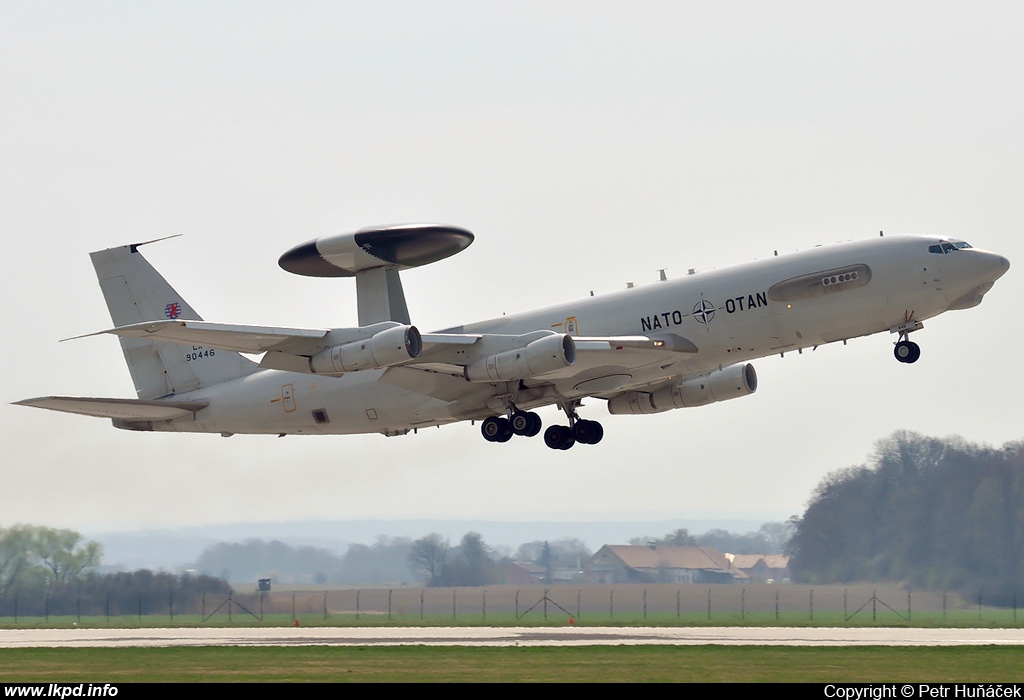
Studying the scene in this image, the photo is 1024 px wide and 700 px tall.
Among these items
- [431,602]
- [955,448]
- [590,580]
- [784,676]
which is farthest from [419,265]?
[955,448]

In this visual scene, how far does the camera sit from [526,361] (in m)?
38.6

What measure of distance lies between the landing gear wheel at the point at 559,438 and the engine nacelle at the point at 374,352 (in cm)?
878

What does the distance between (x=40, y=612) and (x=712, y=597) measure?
3090cm

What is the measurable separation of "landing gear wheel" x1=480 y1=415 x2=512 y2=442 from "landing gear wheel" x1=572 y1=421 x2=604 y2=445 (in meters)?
3.71

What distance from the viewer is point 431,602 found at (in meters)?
59.9

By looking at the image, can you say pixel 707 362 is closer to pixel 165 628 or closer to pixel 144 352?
pixel 144 352

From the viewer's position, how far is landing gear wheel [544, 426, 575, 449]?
45406mm

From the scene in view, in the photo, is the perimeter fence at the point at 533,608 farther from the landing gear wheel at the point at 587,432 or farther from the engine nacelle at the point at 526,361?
the engine nacelle at the point at 526,361

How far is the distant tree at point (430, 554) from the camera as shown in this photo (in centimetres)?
7031

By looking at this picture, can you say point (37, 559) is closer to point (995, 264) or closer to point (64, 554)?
point (64, 554)

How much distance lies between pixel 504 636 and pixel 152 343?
1677 centimetres

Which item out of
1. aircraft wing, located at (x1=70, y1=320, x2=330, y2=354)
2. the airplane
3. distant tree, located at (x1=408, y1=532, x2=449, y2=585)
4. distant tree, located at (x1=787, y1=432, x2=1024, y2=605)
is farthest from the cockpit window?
distant tree, located at (x1=408, y1=532, x2=449, y2=585)

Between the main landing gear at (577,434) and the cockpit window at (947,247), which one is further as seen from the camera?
the main landing gear at (577,434)

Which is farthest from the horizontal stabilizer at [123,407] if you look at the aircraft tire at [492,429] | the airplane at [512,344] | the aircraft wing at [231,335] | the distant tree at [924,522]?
the distant tree at [924,522]
